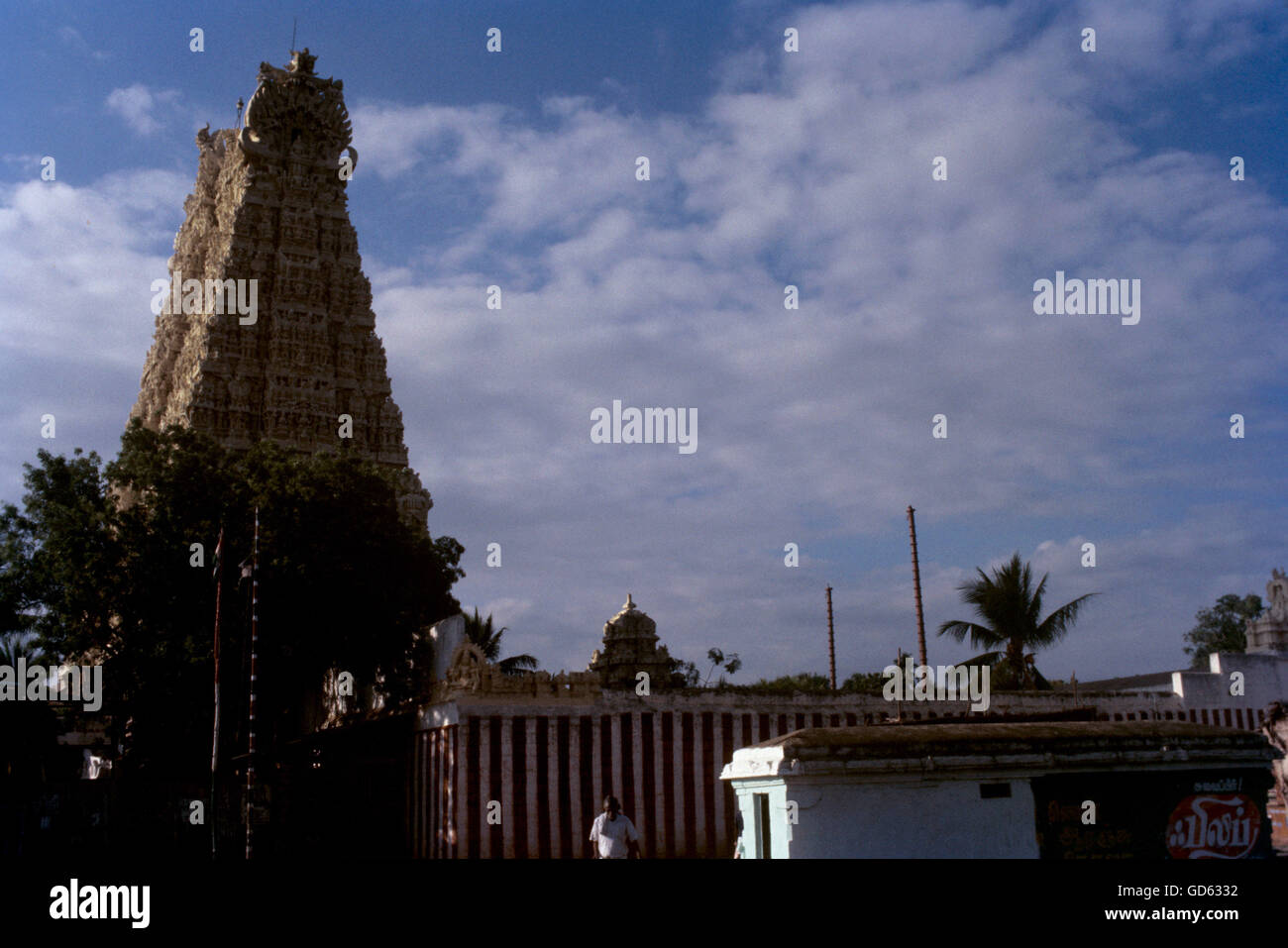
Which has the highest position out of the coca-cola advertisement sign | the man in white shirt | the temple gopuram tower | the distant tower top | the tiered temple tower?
the distant tower top

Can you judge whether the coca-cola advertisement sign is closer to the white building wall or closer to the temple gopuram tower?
the white building wall

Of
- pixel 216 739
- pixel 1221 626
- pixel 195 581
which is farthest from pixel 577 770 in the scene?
pixel 1221 626

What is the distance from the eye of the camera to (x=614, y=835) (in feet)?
48.7

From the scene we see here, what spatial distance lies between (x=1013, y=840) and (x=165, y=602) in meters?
20.2

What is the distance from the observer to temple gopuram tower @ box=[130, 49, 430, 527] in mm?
Answer: 40375

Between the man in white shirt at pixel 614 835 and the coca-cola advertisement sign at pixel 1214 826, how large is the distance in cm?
677

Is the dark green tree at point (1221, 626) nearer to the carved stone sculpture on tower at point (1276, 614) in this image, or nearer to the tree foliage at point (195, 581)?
the carved stone sculpture on tower at point (1276, 614)

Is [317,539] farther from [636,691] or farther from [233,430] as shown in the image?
[233,430]

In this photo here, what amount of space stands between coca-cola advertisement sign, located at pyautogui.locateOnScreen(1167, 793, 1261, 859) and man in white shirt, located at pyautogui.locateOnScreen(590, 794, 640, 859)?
266 inches

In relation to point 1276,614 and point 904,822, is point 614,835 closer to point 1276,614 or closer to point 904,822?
point 904,822

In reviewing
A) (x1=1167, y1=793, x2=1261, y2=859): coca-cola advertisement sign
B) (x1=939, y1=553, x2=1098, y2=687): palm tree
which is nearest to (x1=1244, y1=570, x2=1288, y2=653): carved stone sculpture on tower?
(x1=939, y1=553, x2=1098, y2=687): palm tree

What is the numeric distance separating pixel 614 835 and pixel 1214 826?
24.1ft
